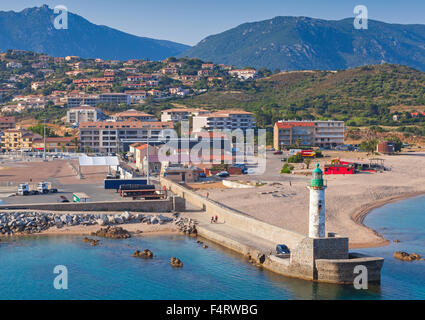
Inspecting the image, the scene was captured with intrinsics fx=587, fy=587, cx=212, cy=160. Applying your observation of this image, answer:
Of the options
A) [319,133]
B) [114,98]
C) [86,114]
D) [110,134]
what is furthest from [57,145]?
[114,98]

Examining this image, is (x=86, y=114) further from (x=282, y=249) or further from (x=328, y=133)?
(x=282, y=249)

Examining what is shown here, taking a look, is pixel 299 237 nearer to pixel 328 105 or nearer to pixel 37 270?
pixel 37 270

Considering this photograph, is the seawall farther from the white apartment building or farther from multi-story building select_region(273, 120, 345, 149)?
the white apartment building

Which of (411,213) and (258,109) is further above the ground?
(258,109)

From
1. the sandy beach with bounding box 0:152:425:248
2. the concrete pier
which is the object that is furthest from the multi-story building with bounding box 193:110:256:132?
the concrete pier
